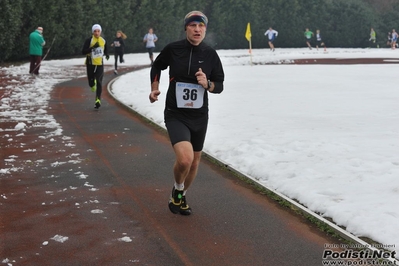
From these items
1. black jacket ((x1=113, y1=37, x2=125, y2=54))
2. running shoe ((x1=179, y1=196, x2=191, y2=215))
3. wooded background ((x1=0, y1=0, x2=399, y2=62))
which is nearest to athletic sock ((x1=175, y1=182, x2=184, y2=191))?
running shoe ((x1=179, y1=196, x2=191, y2=215))

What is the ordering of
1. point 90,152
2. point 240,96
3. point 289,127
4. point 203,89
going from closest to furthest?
1. point 203,89
2. point 90,152
3. point 289,127
4. point 240,96

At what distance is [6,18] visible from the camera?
2952 centimetres

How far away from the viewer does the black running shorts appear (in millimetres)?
6051

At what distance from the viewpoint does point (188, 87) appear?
6.11m

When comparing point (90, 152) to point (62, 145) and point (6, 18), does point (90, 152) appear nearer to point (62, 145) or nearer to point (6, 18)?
point (62, 145)

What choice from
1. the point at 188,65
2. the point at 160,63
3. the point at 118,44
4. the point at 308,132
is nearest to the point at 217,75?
the point at 188,65

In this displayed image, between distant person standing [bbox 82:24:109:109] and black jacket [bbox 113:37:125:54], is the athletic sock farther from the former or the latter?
black jacket [bbox 113:37:125:54]

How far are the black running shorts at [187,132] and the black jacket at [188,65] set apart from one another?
0.36 ft

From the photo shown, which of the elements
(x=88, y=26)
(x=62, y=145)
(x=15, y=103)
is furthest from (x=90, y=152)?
(x=88, y=26)

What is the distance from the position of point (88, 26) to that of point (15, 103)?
23711 millimetres

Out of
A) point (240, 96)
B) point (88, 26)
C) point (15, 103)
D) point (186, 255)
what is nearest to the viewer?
point (186, 255)

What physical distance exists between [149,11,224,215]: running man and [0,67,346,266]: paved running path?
2.31ft

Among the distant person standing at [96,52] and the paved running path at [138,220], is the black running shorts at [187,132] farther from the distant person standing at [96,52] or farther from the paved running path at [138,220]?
the distant person standing at [96,52]

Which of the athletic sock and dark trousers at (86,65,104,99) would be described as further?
dark trousers at (86,65,104,99)
